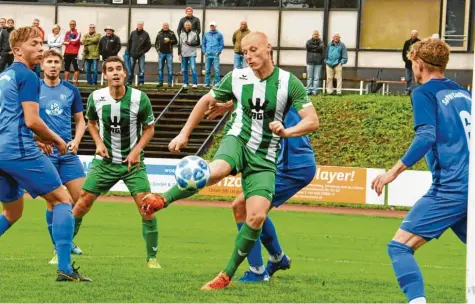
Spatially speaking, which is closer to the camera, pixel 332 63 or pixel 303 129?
pixel 303 129

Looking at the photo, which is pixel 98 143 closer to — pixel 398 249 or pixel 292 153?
pixel 292 153

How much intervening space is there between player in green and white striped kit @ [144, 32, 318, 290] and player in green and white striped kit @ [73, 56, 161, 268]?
2.32 metres

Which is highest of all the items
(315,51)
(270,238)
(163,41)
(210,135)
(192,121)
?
(163,41)

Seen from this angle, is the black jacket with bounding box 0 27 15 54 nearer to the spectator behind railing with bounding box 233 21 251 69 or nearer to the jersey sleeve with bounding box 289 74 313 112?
the spectator behind railing with bounding box 233 21 251 69

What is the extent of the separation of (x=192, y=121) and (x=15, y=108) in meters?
1.59

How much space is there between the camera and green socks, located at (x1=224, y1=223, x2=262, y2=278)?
9.97 m

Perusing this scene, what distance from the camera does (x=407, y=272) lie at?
8.50 m

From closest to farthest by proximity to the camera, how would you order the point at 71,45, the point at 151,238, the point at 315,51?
the point at 151,238 → the point at 315,51 → the point at 71,45

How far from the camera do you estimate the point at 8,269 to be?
36.9ft

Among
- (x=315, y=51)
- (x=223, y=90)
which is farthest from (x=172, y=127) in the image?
(x=223, y=90)

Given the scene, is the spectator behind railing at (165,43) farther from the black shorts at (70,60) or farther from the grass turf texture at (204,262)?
the grass turf texture at (204,262)

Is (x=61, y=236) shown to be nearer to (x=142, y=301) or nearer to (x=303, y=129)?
(x=142, y=301)

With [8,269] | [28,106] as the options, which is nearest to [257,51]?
[28,106]

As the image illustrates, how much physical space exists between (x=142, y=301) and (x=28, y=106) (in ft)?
6.68
